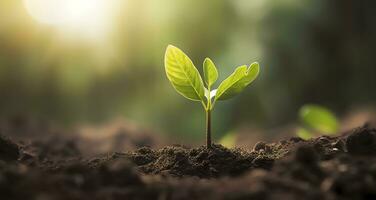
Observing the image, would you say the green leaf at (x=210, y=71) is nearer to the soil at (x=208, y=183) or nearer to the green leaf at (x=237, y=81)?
the green leaf at (x=237, y=81)

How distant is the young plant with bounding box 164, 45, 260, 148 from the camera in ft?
6.56

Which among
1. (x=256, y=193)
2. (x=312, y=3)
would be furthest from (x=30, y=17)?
(x=256, y=193)

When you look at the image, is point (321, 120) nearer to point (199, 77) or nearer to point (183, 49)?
point (199, 77)

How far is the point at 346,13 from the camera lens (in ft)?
28.2

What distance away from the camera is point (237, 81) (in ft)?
6.82

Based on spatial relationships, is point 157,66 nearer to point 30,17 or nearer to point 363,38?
point 30,17

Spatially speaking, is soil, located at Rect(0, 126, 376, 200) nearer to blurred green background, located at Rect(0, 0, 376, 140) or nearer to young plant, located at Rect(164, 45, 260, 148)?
young plant, located at Rect(164, 45, 260, 148)

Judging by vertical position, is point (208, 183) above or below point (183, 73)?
below

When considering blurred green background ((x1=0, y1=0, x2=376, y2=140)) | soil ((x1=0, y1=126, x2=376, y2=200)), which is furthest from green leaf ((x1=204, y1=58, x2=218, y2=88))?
blurred green background ((x1=0, y1=0, x2=376, y2=140))

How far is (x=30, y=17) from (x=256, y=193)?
26.8ft

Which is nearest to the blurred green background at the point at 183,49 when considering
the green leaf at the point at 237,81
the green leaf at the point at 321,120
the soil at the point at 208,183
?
the green leaf at the point at 321,120

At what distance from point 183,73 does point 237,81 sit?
23 centimetres

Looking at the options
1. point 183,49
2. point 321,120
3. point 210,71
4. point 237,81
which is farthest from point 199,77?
point 183,49

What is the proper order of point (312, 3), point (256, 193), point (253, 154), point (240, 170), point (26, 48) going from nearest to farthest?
point (256, 193), point (240, 170), point (253, 154), point (312, 3), point (26, 48)
